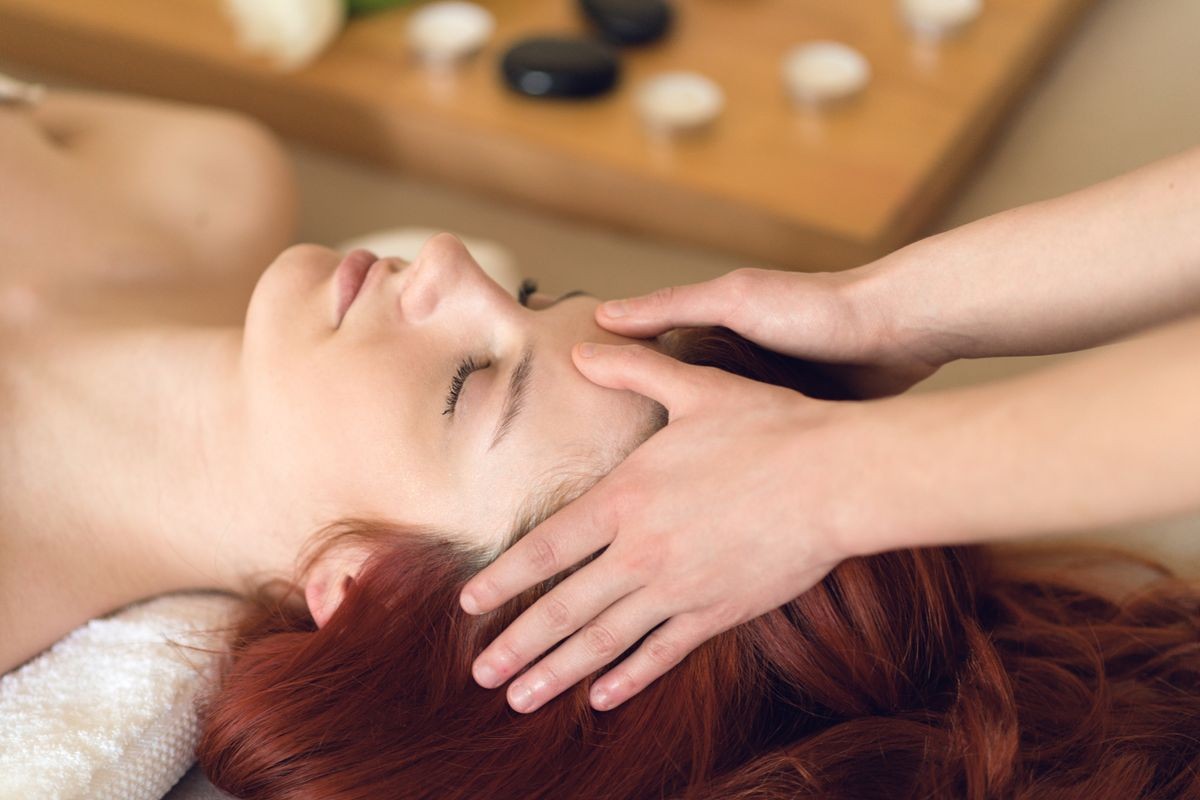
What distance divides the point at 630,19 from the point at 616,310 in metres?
0.83

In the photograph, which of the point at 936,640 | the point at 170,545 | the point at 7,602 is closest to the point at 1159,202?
the point at 936,640

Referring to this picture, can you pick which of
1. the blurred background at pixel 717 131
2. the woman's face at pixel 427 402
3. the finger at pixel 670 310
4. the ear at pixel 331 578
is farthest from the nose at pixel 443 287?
the blurred background at pixel 717 131

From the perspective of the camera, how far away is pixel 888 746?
2.85ft

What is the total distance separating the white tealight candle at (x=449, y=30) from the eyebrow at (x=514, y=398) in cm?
86

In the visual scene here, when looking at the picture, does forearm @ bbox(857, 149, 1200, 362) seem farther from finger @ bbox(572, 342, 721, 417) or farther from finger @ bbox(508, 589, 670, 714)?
finger @ bbox(508, 589, 670, 714)

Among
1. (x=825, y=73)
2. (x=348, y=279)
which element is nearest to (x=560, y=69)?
(x=825, y=73)

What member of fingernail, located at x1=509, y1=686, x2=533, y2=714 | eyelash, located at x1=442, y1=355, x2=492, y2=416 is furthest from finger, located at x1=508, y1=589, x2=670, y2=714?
eyelash, located at x1=442, y1=355, x2=492, y2=416

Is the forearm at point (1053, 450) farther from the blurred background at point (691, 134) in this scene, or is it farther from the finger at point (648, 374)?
the blurred background at point (691, 134)

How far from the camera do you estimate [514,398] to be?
34.7 inches

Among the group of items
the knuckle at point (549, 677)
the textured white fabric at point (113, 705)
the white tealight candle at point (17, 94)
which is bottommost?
the textured white fabric at point (113, 705)

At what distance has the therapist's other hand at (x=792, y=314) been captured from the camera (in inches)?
36.6

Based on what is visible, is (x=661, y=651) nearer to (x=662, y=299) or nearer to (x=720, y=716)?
(x=720, y=716)

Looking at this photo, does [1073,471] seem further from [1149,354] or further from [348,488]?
[348,488]

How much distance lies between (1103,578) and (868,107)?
75cm
